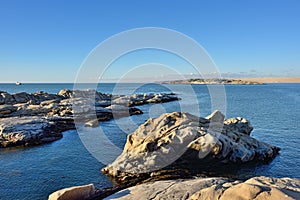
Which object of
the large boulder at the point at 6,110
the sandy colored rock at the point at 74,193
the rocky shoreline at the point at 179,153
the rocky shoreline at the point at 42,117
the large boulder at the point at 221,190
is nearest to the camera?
the large boulder at the point at 221,190

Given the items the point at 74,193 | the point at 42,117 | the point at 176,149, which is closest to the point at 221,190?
the point at 74,193

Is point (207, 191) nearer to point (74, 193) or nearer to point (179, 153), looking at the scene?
point (74, 193)

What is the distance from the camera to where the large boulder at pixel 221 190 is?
9.48 meters

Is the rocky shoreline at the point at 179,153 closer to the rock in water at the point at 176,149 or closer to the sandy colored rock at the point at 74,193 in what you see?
the rock in water at the point at 176,149

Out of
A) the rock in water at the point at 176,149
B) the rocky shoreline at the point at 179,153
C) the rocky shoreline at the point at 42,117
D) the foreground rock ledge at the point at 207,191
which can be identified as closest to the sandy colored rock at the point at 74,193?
the foreground rock ledge at the point at 207,191

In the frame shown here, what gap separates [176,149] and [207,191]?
10.2 metres

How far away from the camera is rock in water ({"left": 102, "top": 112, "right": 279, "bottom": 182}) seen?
2080 centimetres

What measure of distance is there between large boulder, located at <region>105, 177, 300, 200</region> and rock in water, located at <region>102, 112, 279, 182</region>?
503cm

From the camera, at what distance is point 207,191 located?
11.1m

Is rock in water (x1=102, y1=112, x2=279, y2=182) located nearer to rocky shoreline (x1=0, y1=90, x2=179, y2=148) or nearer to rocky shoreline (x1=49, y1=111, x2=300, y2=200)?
rocky shoreline (x1=49, y1=111, x2=300, y2=200)

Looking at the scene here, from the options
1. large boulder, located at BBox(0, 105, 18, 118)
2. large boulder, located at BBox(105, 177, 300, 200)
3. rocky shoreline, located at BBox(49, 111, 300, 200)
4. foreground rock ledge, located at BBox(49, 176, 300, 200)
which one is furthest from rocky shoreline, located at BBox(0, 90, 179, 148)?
large boulder, located at BBox(105, 177, 300, 200)

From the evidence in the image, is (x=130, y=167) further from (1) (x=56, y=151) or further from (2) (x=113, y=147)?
(1) (x=56, y=151)

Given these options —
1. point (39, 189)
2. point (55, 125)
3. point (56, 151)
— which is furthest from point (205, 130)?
point (55, 125)

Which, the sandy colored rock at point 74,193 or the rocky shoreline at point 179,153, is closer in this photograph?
the sandy colored rock at point 74,193
